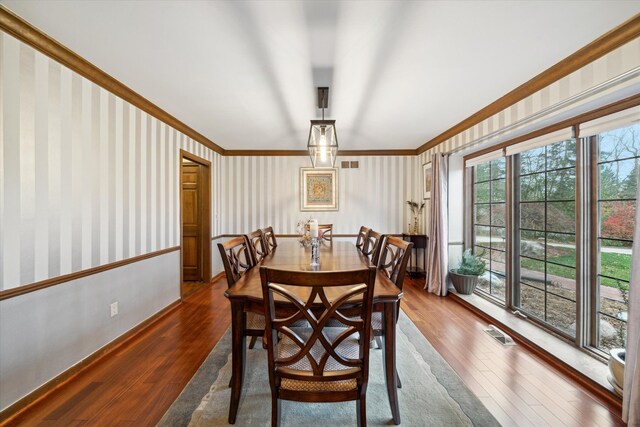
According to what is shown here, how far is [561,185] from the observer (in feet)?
8.29

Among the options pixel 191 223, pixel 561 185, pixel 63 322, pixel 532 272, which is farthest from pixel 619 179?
pixel 191 223

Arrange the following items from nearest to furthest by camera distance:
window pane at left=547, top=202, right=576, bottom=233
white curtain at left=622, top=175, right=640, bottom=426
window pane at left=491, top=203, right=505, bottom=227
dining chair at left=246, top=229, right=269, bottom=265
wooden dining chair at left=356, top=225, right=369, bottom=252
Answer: white curtain at left=622, top=175, right=640, bottom=426 < window pane at left=547, top=202, right=576, bottom=233 < dining chair at left=246, top=229, right=269, bottom=265 < wooden dining chair at left=356, top=225, right=369, bottom=252 < window pane at left=491, top=203, right=505, bottom=227

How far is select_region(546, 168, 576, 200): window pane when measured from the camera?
2416 mm

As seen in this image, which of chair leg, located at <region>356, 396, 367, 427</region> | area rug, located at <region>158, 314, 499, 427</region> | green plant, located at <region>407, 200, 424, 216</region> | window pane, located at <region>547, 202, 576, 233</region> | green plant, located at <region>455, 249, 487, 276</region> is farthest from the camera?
green plant, located at <region>407, 200, 424, 216</region>

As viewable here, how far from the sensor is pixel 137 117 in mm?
2826

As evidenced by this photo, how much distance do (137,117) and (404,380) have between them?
350 cm

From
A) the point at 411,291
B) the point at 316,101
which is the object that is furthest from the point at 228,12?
the point at 411,291

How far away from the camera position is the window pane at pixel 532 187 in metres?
2.78

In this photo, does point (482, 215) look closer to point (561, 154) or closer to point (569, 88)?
point (561, 154)

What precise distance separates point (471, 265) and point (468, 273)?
12cm

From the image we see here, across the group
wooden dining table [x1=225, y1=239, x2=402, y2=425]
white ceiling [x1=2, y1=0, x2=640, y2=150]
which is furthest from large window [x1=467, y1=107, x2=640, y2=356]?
wooden dining table [x1=225, y1=239, x2=402, y2=425]

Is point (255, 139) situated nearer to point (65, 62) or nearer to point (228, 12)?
point (65, 62)

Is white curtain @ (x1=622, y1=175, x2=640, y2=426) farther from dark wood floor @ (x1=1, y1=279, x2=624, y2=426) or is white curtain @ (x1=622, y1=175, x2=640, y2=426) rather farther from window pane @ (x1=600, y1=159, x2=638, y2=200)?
window pane @ (x1=600, y1=159, x2=638, y2=200)

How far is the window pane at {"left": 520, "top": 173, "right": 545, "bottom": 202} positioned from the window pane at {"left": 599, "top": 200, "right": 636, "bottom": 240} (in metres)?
0.61
